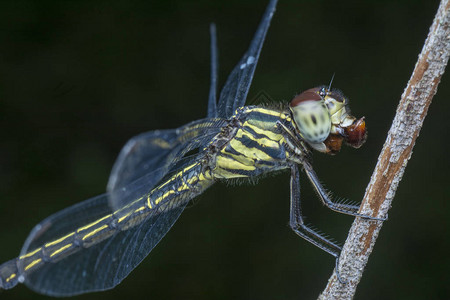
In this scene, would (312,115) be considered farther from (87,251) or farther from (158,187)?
(87,251)

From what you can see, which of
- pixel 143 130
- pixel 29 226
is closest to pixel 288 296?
pixel 143 130

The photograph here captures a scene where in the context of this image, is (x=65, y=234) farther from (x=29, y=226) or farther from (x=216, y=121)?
(x=216, y=121)

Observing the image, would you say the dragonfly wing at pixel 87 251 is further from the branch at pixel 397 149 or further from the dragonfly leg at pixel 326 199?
the branch at pixel 397 149

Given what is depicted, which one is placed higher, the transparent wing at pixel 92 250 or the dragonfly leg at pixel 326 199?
the dragonfly leg at pixel 326 199

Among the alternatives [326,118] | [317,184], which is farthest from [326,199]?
[326,118]

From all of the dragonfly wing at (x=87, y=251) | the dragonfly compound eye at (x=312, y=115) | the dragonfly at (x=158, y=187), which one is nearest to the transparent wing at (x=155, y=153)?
the dragonfly at (x=158, y=187)

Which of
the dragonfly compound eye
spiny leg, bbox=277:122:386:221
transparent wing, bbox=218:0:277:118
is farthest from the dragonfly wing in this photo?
the dragonfly compound eye
